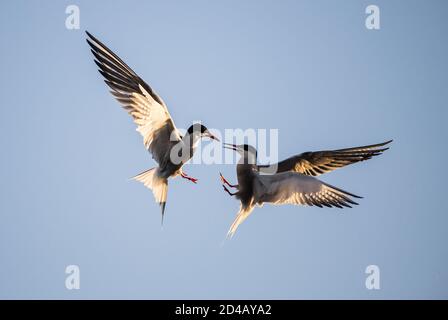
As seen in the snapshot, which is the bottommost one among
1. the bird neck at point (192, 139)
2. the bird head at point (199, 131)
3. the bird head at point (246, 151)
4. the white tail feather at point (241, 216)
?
the white tail feather at point (241, 216)

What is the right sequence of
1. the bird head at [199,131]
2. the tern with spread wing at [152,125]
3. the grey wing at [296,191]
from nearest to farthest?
the grey wing at [296,191], the bird head at [199,131], the tern with spread wing at [152,125]

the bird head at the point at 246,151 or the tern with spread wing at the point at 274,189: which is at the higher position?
the bird head at the point at 246,151

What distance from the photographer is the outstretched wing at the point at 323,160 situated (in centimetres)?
845

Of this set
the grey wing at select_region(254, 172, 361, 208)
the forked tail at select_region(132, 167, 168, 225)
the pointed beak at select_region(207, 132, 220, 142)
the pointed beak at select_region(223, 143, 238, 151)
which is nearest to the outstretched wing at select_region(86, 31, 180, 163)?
the forked tail at select_region(132, 167, 168, 225)

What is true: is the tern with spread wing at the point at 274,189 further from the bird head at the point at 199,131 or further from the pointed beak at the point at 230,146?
the bird head at the point at 199,131

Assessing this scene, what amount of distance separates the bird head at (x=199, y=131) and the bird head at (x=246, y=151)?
23cm

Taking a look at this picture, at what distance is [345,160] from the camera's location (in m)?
8.68

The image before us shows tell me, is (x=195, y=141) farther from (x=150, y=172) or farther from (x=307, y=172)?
(x=307, y=172)

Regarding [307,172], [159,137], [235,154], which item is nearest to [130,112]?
[159,137]

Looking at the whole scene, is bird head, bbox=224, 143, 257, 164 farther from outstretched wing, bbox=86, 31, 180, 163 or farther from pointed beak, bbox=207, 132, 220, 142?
outstretched wing, bbox=86, 31, 180, 163

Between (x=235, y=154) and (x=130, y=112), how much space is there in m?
1.30

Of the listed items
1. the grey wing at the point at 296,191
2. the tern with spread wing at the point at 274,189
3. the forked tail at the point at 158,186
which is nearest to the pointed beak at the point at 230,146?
the tern with spread wing at the point at 274,189

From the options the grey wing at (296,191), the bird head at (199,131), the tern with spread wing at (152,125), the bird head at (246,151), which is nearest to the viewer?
the grey wing at (296,191)
